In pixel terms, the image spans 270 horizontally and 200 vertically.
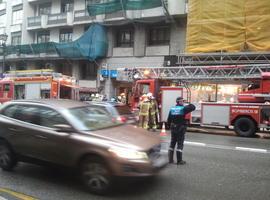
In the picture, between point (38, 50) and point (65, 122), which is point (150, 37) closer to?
point (38, 50)

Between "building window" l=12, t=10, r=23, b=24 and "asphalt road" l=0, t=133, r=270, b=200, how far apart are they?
127 feet

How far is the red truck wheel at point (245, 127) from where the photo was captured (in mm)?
16906

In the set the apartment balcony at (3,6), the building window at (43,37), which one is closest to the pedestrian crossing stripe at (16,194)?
the building window at (43,37)

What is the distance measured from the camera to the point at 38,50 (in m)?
39.6

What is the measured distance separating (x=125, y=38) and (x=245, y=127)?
1971cm

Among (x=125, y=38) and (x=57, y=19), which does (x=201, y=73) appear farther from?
(x=57, y=19)

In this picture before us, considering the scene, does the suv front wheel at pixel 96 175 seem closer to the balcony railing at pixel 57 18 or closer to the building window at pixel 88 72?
the building window at pixel 88 72

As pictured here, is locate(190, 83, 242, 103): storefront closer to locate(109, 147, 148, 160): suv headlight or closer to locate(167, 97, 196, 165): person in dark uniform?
locate(167, 97, 196, 165): person in dark uniform

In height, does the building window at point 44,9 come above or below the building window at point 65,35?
above

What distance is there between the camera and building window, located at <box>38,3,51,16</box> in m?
41.7

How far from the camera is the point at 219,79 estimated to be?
19.1 meters

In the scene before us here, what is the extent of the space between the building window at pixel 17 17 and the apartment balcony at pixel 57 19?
20.1ft

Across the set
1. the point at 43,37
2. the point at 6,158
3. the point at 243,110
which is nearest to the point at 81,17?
the point at 43,37

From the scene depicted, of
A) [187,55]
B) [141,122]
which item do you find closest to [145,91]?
[141,122]
